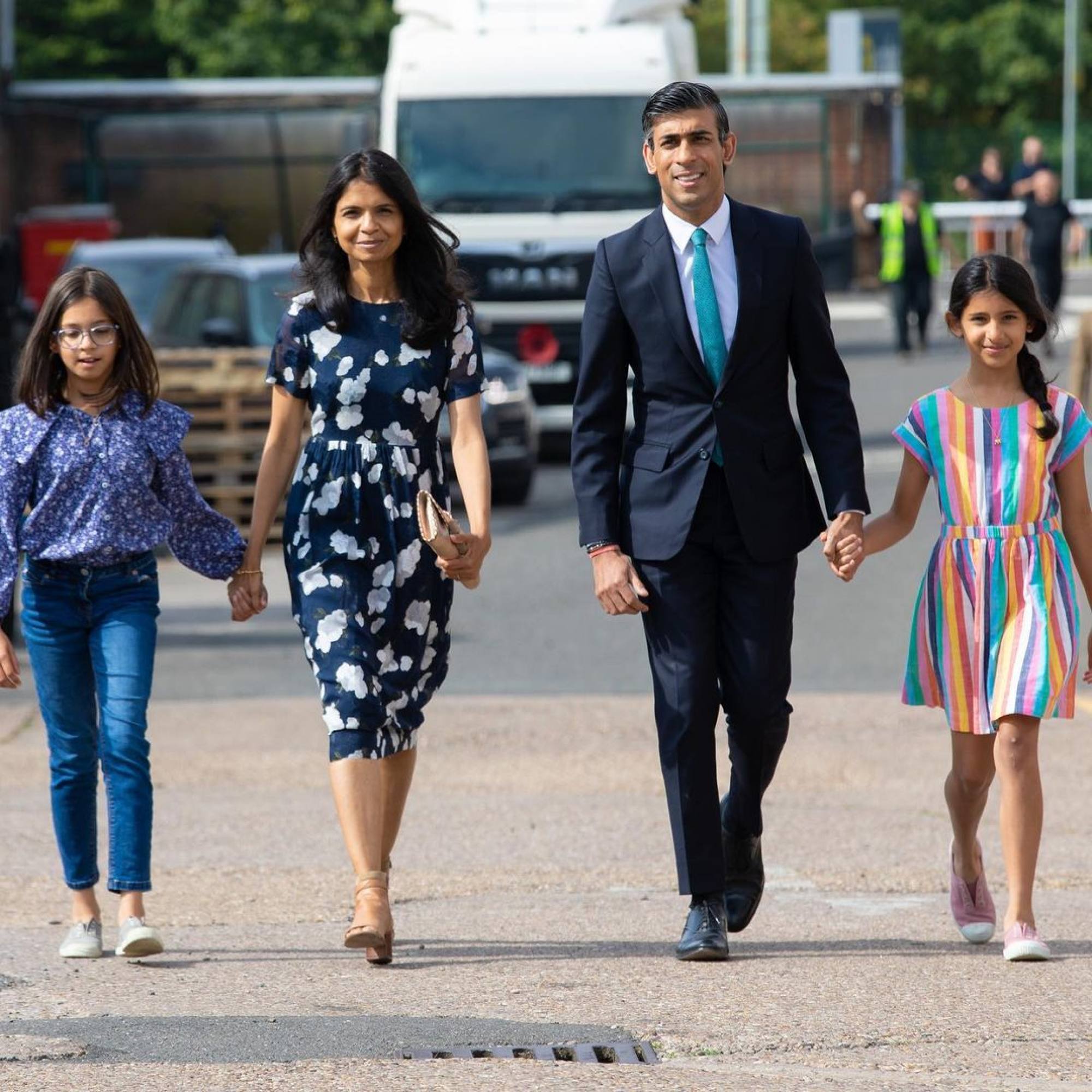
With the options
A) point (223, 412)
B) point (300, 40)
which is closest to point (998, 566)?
point (223, 412)

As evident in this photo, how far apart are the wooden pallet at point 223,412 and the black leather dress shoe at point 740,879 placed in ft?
29.6

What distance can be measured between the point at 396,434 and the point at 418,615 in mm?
428

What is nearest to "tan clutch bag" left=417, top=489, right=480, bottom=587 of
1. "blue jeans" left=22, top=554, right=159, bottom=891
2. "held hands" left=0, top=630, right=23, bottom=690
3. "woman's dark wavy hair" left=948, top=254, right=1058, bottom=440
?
"blue jeans" left=22, top=554, right=159, bottom=891

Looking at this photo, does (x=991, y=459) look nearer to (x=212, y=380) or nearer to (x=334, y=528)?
(x=334, y=528)

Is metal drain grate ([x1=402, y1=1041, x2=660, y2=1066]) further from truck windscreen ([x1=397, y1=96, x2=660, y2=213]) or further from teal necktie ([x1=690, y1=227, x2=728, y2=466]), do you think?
truck windscreen ([x1=397, y1=96, x2=660, y2=213])

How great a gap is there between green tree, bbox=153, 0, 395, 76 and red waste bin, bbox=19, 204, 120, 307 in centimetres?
2130

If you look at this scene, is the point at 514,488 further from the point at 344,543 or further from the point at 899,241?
the point at 344,543

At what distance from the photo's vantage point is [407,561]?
5.56m

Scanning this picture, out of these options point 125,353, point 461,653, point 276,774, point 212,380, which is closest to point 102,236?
point 212,380

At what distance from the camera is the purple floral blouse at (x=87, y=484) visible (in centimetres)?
552

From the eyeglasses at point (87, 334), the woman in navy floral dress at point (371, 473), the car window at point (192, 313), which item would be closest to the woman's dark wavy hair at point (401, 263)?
the woman in navy floral dress at point (371, 473)

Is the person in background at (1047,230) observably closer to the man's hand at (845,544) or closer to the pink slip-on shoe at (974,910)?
the pink slip-on shoe at (974,910)

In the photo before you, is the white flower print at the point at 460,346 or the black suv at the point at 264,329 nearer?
the white flower print at the point at 460,346

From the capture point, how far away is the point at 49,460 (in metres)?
5.56
